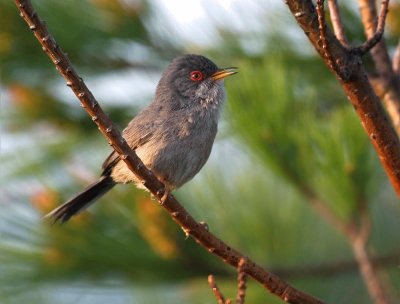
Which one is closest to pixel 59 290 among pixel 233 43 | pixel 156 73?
pixel 156 73

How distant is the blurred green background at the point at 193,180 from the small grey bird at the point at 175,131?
0.46ft

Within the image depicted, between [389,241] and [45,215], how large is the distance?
2.26m

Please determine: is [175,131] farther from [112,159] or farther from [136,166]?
[136,166]

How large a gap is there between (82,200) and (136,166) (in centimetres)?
158

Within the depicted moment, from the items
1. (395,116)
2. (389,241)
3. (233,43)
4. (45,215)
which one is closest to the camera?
(395,116)

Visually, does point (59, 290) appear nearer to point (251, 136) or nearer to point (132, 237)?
point (132, 237)

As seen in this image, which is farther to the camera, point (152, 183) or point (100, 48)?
point (100, 48)

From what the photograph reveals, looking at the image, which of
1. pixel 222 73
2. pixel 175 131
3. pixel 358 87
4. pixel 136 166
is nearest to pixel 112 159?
pixel 175 131

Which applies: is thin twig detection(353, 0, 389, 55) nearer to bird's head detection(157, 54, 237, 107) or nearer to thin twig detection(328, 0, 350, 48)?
thin twig detection(328, 0, 350, 48)

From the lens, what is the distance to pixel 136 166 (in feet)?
8.87

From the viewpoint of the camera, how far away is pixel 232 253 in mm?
2695

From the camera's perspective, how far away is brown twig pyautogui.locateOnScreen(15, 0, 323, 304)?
7.66 feet

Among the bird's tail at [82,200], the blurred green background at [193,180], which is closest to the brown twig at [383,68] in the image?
the blurred green background at [193,180]

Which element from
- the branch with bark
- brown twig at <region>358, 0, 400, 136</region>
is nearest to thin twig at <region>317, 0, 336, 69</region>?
the branch with bark
